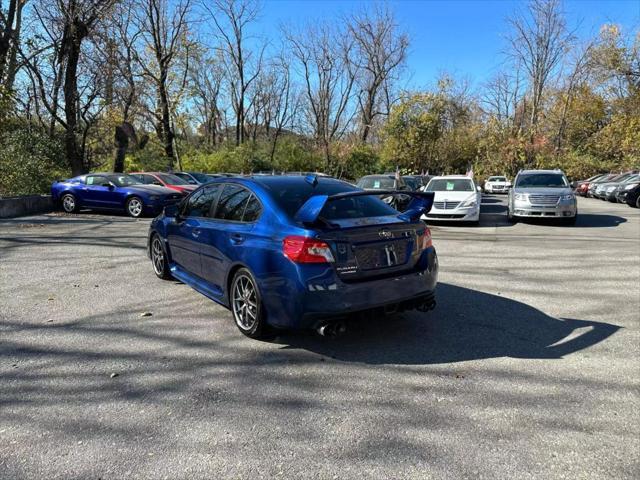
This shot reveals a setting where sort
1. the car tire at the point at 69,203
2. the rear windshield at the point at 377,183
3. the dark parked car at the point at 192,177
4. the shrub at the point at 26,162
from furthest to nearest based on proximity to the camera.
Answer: the dark parked car at the point at 192,177
the shrub at the point at 26,162
the rear windshield at the point at 377,183
the car tire at the point at 69,203

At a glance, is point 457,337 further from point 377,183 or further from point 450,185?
point 377,183

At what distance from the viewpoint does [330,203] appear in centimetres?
452

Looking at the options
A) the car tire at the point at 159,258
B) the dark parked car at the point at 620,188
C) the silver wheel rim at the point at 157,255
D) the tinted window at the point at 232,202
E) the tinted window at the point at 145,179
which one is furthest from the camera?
the dark parked car at the point at 620,188

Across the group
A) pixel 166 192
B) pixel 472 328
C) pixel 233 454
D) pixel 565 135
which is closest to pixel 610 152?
pixel 565 135

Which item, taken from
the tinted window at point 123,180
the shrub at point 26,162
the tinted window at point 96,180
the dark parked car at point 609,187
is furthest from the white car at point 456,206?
the dark parked car at point 609,187

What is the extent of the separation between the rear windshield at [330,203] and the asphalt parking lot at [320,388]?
46.5 inches

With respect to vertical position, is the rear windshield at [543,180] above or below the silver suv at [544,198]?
above

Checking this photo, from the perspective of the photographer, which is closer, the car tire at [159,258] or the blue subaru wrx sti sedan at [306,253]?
the blue subaru wrx sti sedan at [306,253]

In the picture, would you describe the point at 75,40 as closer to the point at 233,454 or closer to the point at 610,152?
the point at 233,454

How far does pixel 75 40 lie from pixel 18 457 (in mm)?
20465

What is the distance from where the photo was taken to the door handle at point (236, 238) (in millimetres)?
4465

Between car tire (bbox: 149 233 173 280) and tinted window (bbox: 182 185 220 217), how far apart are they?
0.88 m

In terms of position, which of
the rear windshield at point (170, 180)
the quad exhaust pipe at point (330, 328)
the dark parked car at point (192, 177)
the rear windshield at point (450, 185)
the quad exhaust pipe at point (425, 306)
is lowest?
the quad exhaust pipe at point (330, 328)

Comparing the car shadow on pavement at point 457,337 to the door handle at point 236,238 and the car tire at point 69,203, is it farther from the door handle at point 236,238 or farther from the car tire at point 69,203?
the car tire at point 69,203
